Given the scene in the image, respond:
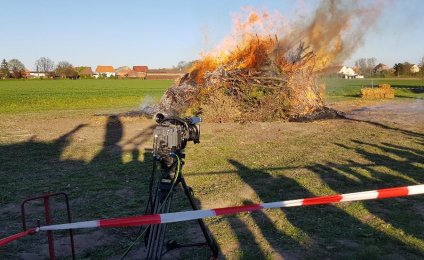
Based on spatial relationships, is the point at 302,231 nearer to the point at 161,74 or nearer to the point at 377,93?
the point at 377,93

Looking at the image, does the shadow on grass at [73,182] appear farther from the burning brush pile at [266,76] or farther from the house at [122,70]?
the house at [122,70]

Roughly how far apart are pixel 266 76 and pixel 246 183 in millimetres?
9679

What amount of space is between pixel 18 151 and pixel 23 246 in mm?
6951

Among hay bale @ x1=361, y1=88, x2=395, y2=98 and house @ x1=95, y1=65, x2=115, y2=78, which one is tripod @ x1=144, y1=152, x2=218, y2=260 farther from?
house @ x1=95, y1=65, x2=115, y2=78

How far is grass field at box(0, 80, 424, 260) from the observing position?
460 cm

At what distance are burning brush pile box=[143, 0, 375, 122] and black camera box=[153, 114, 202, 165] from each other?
11820 mm

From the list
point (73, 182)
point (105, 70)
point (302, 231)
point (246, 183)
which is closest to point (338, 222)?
point (302, 231)

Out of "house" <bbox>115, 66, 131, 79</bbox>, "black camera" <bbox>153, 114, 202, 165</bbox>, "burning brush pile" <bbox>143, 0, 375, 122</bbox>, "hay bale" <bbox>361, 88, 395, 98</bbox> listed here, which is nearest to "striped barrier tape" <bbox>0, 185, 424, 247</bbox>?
"black camera" <bbox>153, 114, 202, 165</bbox>

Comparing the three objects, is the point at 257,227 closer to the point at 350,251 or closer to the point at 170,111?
the point at 350,251

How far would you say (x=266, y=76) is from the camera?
16.3 m

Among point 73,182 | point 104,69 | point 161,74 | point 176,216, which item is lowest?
point 73,182

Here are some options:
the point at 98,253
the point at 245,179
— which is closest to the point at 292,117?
the point at 245,179

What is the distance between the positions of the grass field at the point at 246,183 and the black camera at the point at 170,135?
4.52 ft

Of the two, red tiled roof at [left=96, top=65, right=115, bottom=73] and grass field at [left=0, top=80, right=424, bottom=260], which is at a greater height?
red tiled roof at [left=96, top=65, right=115, bottom=73]
